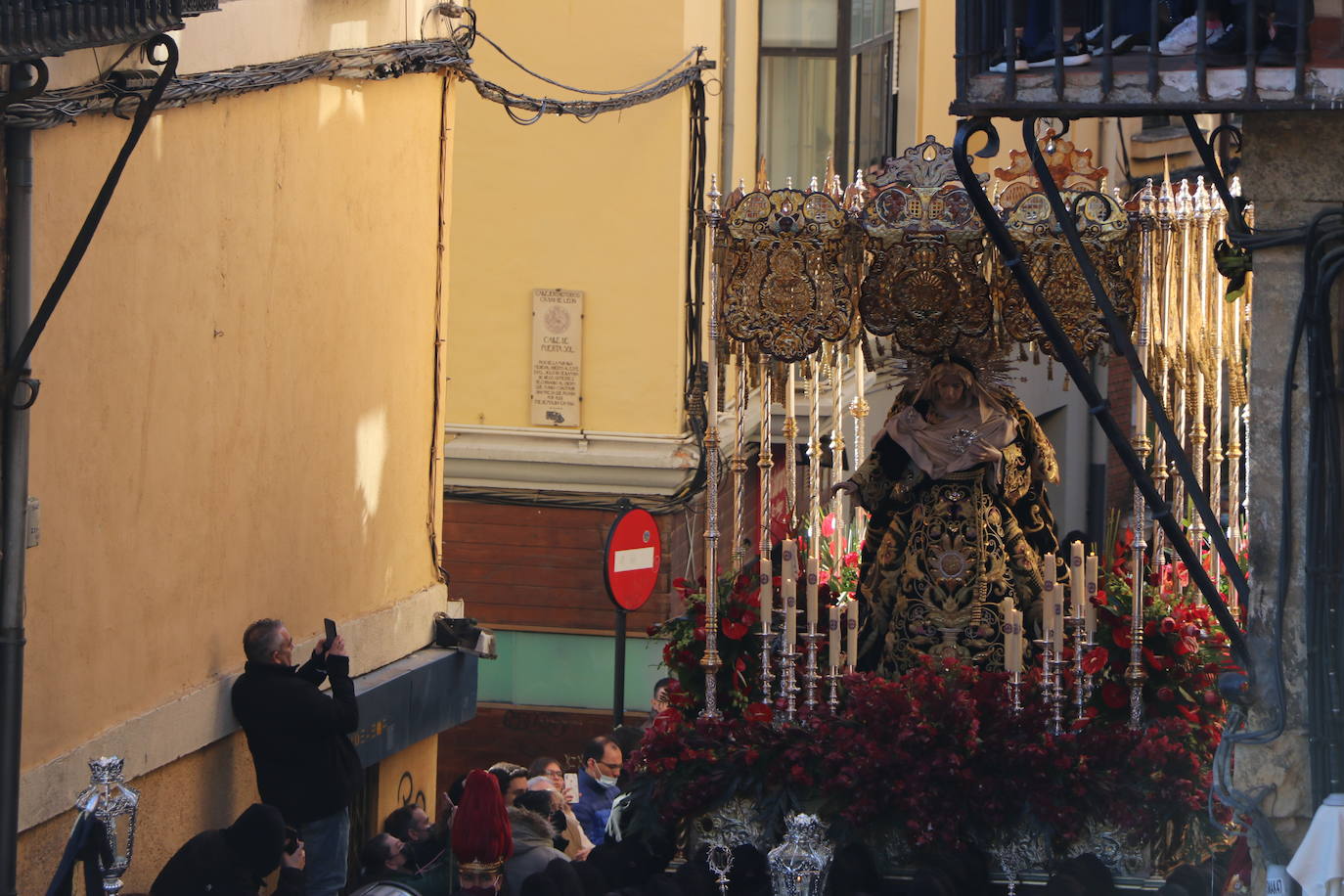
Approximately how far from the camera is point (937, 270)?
28.2 ft

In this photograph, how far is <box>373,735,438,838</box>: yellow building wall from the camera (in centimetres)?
1039

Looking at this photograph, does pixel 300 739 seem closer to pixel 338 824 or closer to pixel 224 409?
pixel 338 824

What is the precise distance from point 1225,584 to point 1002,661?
1.06 metres

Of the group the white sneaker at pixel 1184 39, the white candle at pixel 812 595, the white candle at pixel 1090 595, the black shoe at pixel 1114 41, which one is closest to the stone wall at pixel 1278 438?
the white sneaker at pixel 1184 39

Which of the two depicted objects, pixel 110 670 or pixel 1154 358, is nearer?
pixel 110 670

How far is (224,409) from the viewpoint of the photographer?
877 centimetres

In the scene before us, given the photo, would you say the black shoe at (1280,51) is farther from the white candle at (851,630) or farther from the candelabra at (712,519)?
the white candle at (851,630)

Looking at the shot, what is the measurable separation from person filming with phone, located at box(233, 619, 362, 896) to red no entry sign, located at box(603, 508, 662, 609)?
6.21 feet

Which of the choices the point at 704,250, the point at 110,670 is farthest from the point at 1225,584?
the point at 704,250

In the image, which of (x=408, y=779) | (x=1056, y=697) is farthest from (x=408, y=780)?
(x=1056, y=697)

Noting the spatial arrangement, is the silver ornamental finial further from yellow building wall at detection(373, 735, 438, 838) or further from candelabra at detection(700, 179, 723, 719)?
yellow building wall at detection(373, 735, 438, 838)

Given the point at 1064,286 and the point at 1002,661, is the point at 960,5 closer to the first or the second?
the point at 1064,286

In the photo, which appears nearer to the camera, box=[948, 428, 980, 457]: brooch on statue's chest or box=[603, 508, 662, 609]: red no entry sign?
box=[948, 428, 980, 457]: brooch on statue's chest

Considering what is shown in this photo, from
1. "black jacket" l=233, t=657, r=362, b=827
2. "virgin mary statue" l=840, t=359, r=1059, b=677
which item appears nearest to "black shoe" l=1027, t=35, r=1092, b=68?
"virgin mary statue" l=840, t=359, r=1059, b=677
